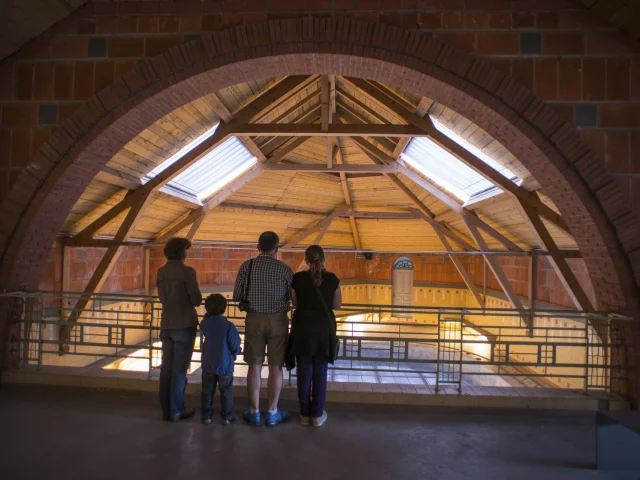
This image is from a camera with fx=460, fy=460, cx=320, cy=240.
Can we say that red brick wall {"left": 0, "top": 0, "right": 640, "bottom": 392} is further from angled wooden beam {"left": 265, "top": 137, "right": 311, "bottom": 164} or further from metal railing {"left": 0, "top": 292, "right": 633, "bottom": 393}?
angled wooden beam {"left": 265, "top": 137, "right": 311, "bottom": 164}

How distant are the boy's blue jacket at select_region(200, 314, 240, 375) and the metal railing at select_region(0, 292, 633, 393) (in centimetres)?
27

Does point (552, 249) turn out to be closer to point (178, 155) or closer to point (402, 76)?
point (402, 76)

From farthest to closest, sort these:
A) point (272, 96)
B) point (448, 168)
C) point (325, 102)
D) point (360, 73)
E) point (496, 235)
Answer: point (496, 235) → point (448, 168) → point (325, 102) → point (272, 96) → point (360, 73)

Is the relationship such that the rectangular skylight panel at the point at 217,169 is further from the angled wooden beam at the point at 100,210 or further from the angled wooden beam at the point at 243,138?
the angled wooden beam at the point at 100,210

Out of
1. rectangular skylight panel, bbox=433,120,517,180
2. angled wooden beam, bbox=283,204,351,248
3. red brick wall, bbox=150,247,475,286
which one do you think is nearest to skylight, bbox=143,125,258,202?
red brick wall, bbox=150,247,475,286

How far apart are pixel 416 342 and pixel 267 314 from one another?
3402 mm

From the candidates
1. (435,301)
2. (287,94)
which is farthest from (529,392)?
(435,301)

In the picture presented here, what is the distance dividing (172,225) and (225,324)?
26.5 feet

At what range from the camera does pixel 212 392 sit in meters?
3.46

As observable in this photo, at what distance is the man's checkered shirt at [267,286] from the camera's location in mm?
3338

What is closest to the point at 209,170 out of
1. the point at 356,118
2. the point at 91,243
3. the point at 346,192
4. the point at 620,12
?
the point at 91,243

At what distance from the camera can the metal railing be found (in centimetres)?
409

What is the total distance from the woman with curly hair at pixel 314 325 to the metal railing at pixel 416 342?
54 centimetres

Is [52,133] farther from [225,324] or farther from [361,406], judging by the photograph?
[361,406]
